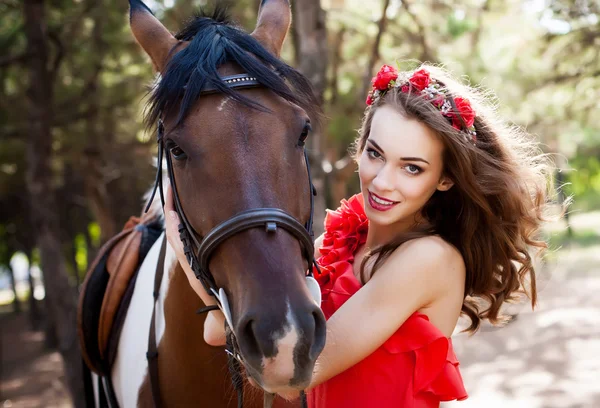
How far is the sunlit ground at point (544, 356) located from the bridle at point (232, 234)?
3.35 meters

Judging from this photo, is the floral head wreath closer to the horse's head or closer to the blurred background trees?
the horse's head

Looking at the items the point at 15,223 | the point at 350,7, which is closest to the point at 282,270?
the point at 350,7

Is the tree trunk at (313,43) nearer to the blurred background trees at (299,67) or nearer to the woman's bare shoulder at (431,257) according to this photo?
the blurred background trees at (299,67)

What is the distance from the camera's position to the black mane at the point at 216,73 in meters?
1.92

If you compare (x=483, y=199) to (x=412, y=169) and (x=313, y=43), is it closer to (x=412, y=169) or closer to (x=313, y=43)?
(x=412, y=169)

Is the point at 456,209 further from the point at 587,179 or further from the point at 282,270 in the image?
the point at 587,179

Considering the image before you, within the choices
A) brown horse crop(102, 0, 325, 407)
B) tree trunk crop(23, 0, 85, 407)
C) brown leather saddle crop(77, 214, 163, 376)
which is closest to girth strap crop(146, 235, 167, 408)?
brown horse crop(102, 0, 325, 407)

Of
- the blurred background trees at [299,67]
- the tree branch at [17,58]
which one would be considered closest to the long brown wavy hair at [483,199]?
the blurred background trees at [299,67]

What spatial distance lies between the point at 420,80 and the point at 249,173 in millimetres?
884

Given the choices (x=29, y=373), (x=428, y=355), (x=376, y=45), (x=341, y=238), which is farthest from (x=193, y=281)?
(x=29, y=373)

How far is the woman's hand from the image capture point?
76.5 inches

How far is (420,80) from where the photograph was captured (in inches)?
90.3

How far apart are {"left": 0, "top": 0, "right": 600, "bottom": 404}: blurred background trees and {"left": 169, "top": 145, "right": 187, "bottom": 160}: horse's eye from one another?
10.2 feet

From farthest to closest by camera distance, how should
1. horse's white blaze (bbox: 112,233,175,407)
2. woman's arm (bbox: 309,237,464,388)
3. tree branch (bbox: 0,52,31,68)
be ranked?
tree branch (bbox: 0,52,31,68), horse's white blaze (bbox: 112,233,175,407), woman's arm (bbox: 309,237,464,388)
